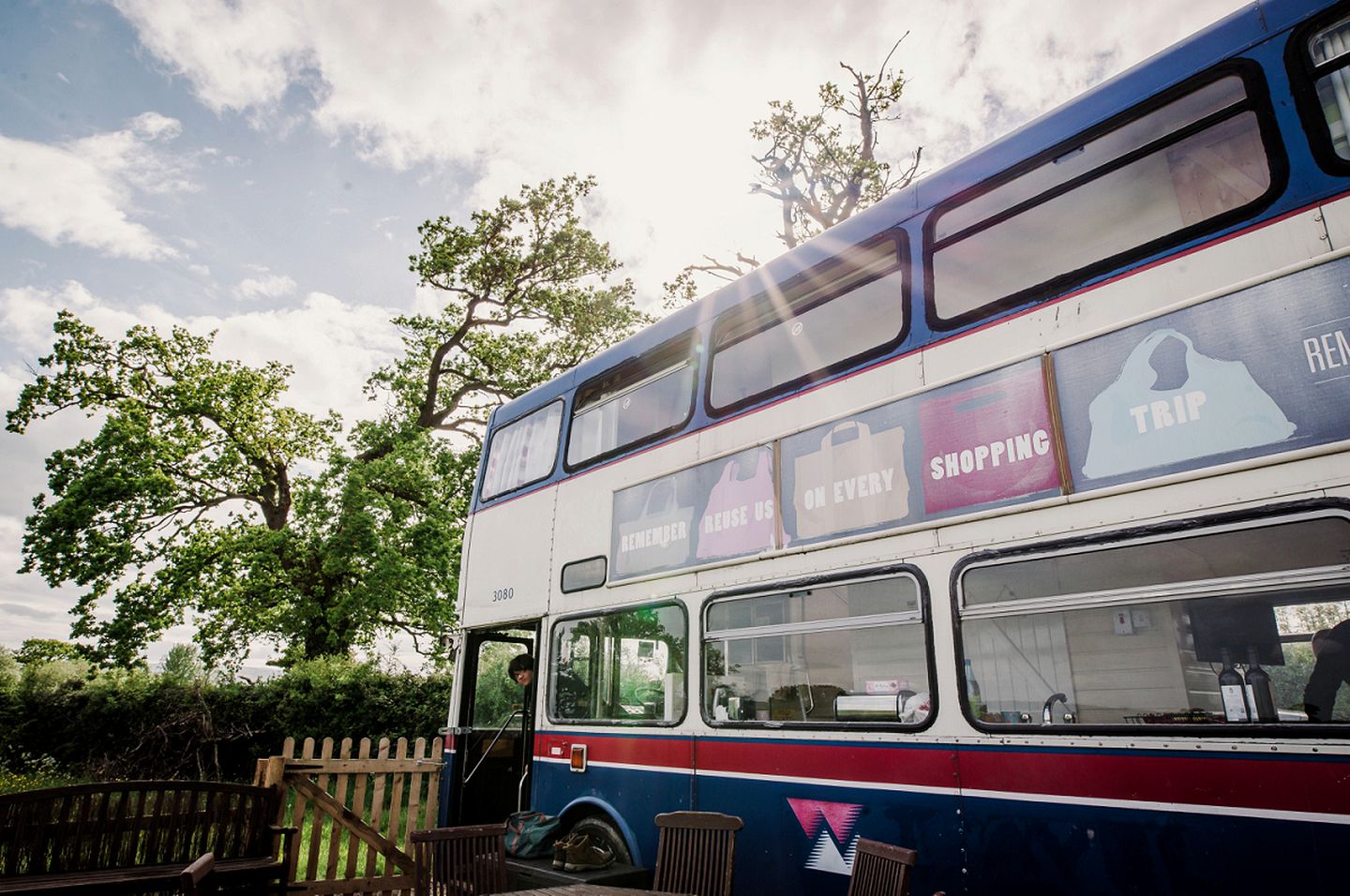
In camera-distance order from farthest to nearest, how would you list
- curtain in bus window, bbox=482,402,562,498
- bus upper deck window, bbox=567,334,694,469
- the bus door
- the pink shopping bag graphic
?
the bus door, curtain in bus window, bbox=482,402,562,498, bus upper deck window, bbox=567,334,694,469, the pink shopping bag graphic

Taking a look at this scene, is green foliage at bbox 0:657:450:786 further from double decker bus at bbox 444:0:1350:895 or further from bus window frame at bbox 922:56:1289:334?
bus window frame at bbox 922:56:1289:334

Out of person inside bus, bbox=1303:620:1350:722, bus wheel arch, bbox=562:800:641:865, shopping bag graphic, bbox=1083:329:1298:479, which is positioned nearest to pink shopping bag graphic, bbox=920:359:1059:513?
shopping bag graphic, bbox=1083:329:1298:479

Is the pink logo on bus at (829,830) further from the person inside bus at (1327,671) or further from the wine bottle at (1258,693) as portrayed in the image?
the person inside bus at (1327,671)

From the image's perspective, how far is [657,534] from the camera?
528 cm

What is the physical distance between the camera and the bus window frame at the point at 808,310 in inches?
166

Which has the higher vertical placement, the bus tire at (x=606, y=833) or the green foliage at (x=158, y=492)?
the green foliage at (x=158, y=492)

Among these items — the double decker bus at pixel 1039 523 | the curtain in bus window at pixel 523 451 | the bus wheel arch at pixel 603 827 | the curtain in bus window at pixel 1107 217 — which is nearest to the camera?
the double decker bus at pixel 1039 523

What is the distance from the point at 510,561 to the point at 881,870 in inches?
176

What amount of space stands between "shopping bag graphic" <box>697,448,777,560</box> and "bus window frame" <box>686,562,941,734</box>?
0.86 feet

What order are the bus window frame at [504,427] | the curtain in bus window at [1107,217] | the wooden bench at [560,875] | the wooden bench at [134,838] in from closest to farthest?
the curtain in bus window at [1107,217]
the wooden bench at [134,838]
the wooden bench at [560,875]
the bus window frame at [504,427]

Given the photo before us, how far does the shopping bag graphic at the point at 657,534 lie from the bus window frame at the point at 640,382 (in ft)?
1.48

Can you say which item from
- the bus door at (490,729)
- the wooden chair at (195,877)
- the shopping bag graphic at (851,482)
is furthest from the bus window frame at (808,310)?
the wooden chair at (195,877)

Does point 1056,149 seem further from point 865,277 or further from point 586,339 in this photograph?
point 586,339

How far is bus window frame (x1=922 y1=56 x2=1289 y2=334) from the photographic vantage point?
3.03m
